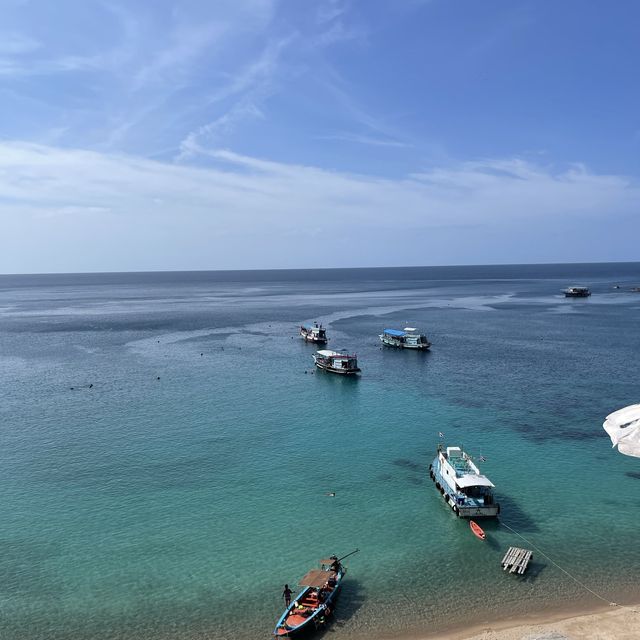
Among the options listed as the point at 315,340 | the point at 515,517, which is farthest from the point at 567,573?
the point at 315,340

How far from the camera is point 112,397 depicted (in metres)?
79.7

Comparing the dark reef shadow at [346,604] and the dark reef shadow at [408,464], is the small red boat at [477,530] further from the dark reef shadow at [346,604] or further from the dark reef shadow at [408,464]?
the dark reef shadow at [408,464]

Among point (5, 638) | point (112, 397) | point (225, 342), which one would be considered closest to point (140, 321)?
point (225, 342)

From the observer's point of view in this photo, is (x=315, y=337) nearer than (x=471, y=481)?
No

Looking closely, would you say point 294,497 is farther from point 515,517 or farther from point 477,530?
point 515,517

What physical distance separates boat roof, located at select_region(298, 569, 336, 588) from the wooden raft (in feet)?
39.2

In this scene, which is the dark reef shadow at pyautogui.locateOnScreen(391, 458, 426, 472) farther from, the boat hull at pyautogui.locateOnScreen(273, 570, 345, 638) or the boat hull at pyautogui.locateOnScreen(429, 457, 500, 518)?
the boat hull at pyautogui.locateOnScreen(273, 570, 345, 638)

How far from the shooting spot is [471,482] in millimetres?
41969

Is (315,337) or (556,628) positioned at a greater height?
(315,337)

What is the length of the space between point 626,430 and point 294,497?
90.7 ft

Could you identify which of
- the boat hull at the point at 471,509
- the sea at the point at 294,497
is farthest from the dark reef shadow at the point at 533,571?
the boat hull at the point at 471,509

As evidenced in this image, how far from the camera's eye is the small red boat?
3881 centimetres

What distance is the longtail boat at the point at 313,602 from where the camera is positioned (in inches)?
1157

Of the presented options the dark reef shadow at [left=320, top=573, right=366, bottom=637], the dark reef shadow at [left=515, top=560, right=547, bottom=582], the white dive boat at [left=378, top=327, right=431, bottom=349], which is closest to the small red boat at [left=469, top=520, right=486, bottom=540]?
the dark reef shadow at [left=515, top=560, right=547, bottom=582]
